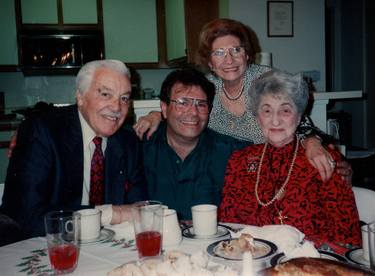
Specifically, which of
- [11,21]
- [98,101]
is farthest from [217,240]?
[11,21]

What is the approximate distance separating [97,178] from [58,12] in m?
A: 3.93

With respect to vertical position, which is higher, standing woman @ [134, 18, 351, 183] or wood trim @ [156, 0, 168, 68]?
wood trim @ [156, 0, 168, 68]

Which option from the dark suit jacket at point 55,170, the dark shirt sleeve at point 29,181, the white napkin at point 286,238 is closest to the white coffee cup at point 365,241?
the white napkin at point 286,238

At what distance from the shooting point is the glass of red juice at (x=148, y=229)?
1186 mm

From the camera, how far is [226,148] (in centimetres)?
224

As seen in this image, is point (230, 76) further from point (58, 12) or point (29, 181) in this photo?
point (58, 12)

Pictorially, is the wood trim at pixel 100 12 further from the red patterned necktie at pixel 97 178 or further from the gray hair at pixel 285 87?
the gray hair at pixel 285 87

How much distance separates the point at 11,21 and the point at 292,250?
4.94 m

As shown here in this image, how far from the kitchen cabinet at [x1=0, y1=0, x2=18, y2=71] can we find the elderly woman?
415 cm

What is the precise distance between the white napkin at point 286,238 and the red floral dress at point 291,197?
0.35m

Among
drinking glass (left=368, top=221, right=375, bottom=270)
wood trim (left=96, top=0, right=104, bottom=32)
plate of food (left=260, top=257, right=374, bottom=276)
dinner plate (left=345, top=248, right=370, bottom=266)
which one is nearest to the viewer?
plate of food (left=260, top=257, right=374, bottom=276)

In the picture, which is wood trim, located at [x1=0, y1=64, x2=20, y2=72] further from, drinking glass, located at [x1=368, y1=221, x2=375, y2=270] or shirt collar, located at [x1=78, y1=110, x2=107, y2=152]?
drinking glass, located at [x1=368, y1=221, x2=375, y2=270]

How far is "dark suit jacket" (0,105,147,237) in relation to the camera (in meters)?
1.63

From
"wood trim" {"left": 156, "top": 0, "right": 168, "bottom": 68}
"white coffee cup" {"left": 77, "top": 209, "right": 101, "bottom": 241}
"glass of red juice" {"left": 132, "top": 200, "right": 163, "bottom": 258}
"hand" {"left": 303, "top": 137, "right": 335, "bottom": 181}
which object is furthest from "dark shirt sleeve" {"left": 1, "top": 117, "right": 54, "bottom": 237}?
"wood trim" {"left": 156, "top": 0, "right": 168, "bottom": 68}
